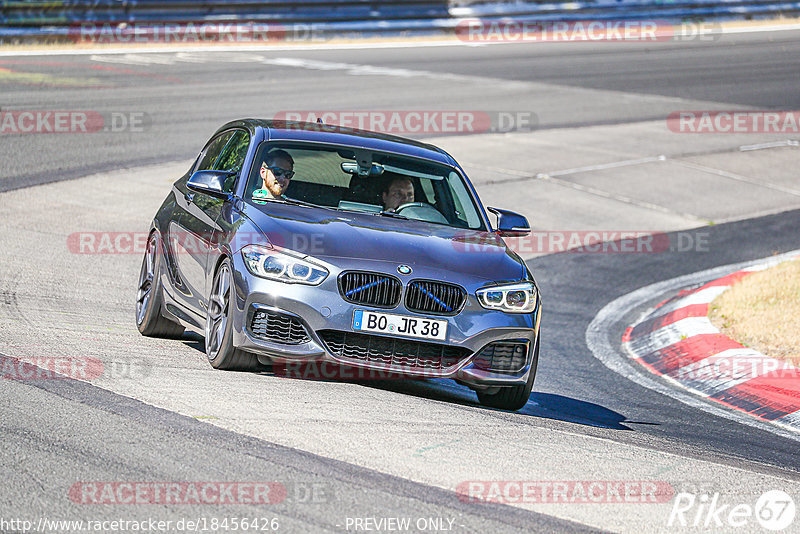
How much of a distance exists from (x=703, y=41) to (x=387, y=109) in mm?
16848

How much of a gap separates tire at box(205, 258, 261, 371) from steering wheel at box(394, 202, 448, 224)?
1381 millimetres

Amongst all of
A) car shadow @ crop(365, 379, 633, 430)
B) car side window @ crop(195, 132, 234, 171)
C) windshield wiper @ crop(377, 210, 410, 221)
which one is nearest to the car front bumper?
car shadow @ crop(365, 379, 633, 430)

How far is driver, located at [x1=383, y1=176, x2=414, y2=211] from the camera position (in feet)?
26.8

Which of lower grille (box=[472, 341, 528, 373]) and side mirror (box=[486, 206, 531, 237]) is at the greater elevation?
side mirror (box=[486, 206, 531, 237])

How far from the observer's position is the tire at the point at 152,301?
8.43m

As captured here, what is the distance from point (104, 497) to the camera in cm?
467

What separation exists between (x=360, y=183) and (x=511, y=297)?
1516 mm

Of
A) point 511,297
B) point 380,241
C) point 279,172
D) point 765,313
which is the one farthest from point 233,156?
point 765,313

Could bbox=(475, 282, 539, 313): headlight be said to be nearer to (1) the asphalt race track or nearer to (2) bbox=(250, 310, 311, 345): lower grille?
(1) the asphalt race track

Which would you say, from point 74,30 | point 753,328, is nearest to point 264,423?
point 753,328

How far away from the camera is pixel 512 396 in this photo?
7.51 metres

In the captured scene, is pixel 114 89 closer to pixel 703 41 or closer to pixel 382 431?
pixel 382 431

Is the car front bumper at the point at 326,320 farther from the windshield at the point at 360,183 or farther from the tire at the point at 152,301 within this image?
the tire at the point at 152,301

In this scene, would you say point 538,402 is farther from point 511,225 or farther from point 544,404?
point 511,225
